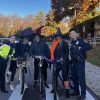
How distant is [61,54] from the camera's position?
448 inches

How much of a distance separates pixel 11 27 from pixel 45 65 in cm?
14220

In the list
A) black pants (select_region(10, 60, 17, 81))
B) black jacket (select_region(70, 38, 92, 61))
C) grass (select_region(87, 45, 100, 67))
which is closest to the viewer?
black jacket (select_region(70, 38, 92, 61))

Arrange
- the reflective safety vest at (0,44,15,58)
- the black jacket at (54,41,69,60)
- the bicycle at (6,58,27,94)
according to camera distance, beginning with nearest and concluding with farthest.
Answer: the black jacket at (54,41,69,60), the bicycle at (6,58,27,94), the reflective safety vest at (0,44,15,58)

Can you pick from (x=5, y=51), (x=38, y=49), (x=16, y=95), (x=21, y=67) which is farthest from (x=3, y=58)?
(x=16, y=95)

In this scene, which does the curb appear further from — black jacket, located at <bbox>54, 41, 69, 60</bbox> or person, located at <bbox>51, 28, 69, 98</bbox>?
black jacket, located at <bbox>54, 41, 69, 60</bbox>

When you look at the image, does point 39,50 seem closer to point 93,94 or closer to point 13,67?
point 13,67

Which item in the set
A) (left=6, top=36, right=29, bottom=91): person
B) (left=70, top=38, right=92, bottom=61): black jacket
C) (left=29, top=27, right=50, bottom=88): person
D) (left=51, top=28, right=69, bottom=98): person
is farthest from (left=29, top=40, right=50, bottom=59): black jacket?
(left=70, top=38, right=92, bottom=61): black jacket

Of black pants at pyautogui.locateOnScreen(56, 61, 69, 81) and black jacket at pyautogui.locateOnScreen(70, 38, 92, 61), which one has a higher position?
black jacket at pyautogui.locateOnScreen(70, 38, 92, 61)

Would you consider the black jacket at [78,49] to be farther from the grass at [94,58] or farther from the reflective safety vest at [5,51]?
the grass at [94,58]

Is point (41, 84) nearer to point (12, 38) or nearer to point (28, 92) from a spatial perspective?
point (28, 92)

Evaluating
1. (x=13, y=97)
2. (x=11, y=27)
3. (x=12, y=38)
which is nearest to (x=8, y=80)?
(x=12, y=38)

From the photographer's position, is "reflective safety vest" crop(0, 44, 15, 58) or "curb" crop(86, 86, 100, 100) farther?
"reflective safety vest" crop(0, 44, 15, 58)

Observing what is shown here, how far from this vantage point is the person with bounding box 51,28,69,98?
11.4 m

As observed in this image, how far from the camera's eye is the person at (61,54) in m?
11.4
